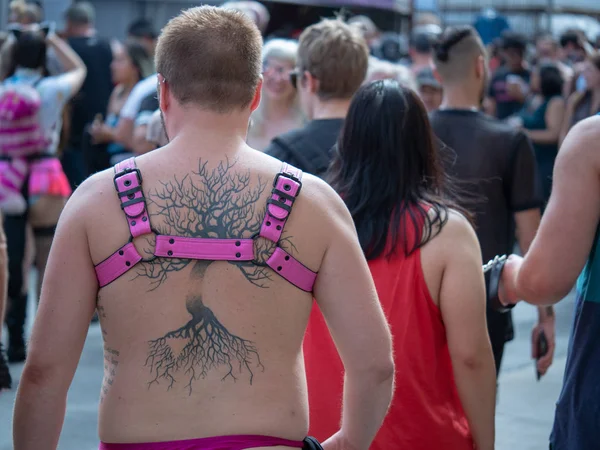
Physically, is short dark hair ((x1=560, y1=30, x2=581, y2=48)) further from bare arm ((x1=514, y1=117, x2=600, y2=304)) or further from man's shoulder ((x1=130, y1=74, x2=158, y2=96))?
bare arm ((x1=514, y1=117, x2=600, y2=304))

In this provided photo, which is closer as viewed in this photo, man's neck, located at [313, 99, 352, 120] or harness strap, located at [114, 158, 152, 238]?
harness strap, located at [114, 158, 152, 238]

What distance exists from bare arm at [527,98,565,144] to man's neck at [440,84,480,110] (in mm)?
5581

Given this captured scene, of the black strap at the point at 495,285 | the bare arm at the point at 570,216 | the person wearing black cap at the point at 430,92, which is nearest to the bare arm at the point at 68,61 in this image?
the person wearing black cap at the point at 430,92

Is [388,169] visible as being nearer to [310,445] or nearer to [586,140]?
[586,140]

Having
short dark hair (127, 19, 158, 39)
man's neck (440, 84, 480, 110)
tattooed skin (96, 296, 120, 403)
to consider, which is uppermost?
tattooed skin (96, 296, 120, 403)

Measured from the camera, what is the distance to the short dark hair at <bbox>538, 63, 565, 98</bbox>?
1012cm

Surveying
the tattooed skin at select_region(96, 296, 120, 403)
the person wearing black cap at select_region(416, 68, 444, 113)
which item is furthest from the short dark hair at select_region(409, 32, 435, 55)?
the tattooed skin at select_region(96, 296, 120, 403)

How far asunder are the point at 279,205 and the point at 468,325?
1.09 m

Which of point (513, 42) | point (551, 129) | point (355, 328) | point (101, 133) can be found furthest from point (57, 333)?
point (513, 42)

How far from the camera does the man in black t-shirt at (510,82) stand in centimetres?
1211

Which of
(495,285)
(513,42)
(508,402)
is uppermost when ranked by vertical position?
(495,285)

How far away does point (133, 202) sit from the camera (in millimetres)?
2080

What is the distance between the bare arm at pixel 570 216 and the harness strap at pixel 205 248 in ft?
3.39

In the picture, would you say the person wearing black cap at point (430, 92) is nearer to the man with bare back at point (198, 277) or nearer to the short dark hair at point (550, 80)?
the short dark hair at point (550, 80)
